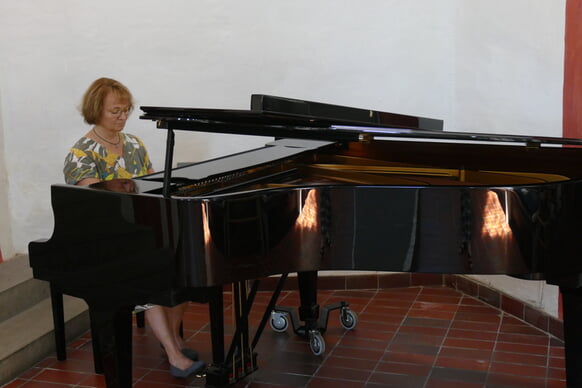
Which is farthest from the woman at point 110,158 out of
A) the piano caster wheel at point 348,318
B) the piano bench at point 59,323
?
the piano caster wheel at point 348,318

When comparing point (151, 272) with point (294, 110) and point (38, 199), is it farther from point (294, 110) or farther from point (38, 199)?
point (38, 199)

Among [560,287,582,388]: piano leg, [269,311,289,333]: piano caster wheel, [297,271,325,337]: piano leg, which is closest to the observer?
[560,287,582,388]: piano leg

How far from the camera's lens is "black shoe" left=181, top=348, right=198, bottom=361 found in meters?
3.49

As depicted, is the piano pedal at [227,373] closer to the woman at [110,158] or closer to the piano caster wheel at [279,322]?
the woman at [110,158]

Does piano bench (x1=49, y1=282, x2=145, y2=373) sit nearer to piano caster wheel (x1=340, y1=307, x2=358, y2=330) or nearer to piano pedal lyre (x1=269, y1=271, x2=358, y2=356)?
piano pedal lyre (x1=269, y1=271, x2=358, y2=356)

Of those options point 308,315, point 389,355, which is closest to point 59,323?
point 308,315

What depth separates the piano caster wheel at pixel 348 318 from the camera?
391cm

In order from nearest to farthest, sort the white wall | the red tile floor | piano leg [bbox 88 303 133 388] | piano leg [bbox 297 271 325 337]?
piano leg [bbox 88 303 133 388]
the red tile floor
piano leg [bbox 297 271 325 337]
the white wall

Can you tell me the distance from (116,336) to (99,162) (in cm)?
106

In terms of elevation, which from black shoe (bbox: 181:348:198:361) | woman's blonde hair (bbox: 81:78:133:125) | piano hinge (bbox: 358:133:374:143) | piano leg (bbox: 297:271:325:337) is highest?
woman's blonde hair (bbox: 81:78:133:125)

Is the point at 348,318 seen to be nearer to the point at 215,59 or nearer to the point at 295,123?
the point at 295,123

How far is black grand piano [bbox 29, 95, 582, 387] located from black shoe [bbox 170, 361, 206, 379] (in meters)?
0.60

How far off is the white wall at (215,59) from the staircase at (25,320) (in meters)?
0.64

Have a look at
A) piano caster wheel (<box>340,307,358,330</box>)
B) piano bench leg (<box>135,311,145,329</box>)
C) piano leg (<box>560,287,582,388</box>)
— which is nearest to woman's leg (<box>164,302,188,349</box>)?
piano bench leg (<box>135,311,145,329</box>)
